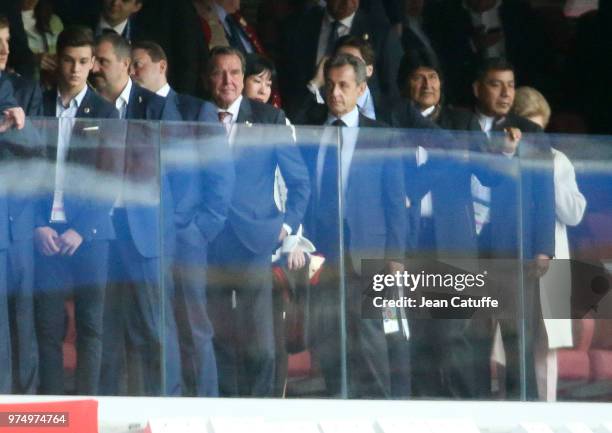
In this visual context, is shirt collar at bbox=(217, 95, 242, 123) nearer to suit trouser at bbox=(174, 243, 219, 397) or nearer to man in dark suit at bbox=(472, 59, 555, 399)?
→ suit trouser at bbox=(174, 243, 219, 397)

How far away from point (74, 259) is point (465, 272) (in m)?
1.61

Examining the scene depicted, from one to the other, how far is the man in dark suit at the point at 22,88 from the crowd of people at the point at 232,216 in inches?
0.6

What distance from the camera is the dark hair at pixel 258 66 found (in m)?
6.89

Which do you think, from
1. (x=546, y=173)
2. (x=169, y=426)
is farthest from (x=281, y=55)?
(x=169, y=426)

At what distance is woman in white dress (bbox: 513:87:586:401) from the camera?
6.46 m

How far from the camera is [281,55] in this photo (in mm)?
7156

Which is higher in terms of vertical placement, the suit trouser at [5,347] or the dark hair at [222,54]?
the dark hair at [222,54]

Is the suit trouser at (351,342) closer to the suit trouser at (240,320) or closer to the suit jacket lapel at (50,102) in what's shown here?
the suit trouser at (240,320)

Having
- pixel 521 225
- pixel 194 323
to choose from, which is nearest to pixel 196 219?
pixel 194 323

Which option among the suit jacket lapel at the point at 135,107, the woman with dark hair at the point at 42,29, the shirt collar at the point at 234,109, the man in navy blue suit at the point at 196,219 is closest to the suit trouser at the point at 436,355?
the man in navy blue suit at the point at 196,219

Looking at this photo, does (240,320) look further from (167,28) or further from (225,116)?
(167,28)

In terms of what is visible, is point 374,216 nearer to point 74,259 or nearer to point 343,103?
point 343,103

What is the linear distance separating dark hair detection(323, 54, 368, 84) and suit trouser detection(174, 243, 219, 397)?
1.15m

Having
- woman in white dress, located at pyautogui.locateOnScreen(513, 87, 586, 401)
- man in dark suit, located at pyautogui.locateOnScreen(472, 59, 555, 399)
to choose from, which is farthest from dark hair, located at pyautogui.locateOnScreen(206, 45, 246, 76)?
woman in white dress, located at pyautogui.locateOnScreen(513, 87, 586, 401)
